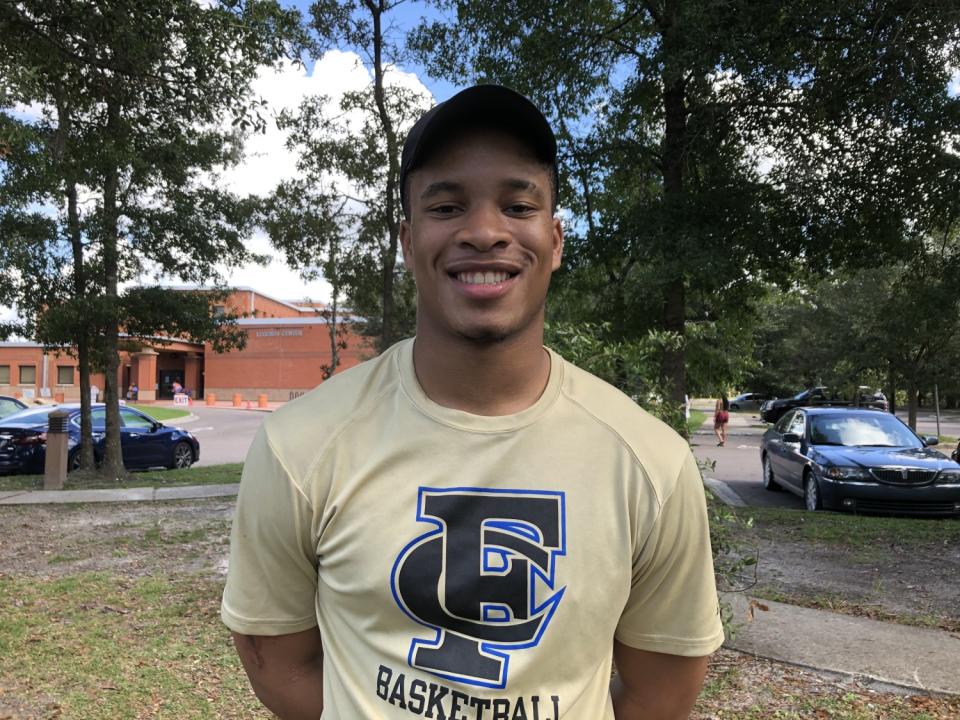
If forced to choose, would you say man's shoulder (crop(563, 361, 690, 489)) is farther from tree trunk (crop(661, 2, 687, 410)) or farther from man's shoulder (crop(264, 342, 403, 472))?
tree trunk (crop(661, 2, 687, 410))

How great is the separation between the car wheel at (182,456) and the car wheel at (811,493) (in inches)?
481

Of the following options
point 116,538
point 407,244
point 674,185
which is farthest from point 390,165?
point 407,244

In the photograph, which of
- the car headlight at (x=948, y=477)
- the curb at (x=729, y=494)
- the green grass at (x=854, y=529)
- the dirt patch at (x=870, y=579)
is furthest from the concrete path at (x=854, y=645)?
the curb at (x=729, y=494)

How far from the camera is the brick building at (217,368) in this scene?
55.7 m

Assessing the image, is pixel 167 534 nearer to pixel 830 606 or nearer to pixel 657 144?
pixel 830 606

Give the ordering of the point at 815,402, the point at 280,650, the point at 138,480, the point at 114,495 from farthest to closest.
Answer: the point at 815,402 < the point at 138,480 < the point at 114,495 < the point at 280,650

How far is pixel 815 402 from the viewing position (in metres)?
36.2

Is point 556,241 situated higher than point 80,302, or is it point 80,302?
point 80,302

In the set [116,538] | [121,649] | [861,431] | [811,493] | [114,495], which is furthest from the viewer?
[114,495]

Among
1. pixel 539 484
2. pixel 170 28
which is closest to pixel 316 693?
pixel 539 484

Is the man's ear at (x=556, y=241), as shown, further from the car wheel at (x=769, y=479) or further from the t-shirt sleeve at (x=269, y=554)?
the car wheel at (x=769, y=479)

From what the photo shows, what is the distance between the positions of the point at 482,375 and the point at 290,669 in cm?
77

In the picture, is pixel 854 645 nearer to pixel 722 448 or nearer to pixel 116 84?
pixel 116 84

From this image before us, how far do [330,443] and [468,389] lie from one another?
0.30 m
